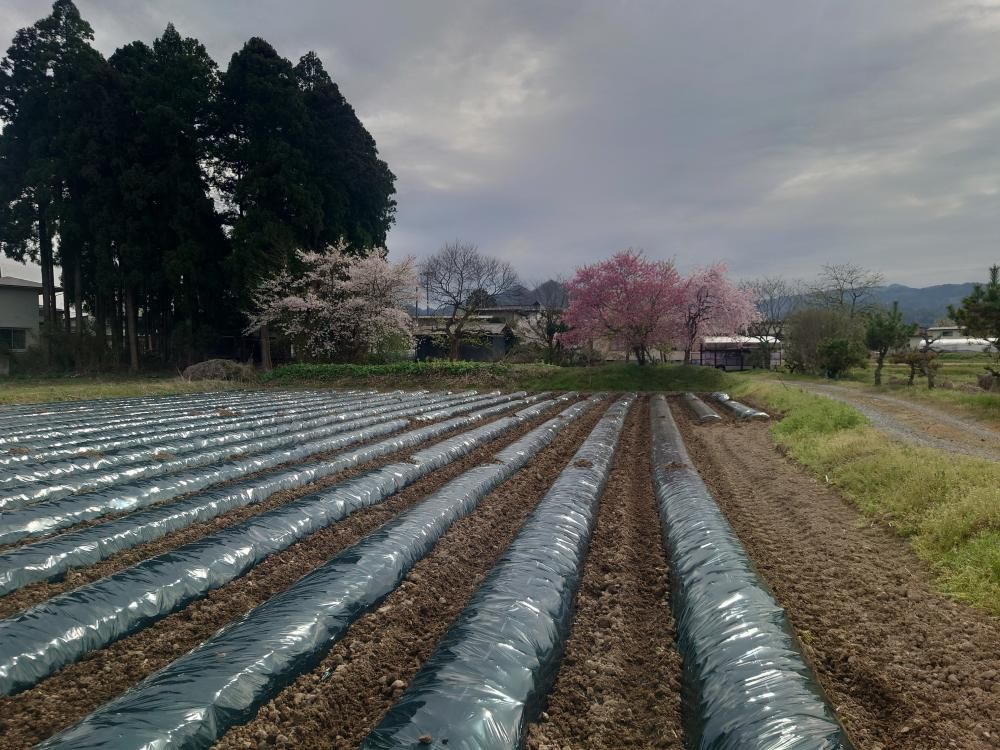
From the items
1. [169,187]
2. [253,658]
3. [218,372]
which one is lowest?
[253,658]

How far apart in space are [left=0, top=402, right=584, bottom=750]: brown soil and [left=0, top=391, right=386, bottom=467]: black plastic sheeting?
15.4ft

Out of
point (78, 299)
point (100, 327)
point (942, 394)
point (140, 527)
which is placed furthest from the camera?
point (100, 327)

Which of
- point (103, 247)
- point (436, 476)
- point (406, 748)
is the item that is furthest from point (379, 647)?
point (103, 247)

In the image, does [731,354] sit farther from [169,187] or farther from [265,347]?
[169,187]

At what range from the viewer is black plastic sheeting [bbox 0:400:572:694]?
272 cm

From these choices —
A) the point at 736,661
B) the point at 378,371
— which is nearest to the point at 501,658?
the point at 736,661

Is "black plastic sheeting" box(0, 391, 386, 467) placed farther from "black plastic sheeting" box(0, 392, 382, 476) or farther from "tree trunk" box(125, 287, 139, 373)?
"tree trunk" box(125, 287, 139, 373)

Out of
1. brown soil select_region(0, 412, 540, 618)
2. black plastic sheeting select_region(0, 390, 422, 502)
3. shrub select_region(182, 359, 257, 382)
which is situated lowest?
brown soil select_region(0, 412, 540, 618)

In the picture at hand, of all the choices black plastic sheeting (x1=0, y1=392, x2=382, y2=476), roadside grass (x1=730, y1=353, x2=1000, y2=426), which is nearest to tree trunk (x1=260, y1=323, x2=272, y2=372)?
black plastic sheeting (x1=0, y1=392, x2=382, y2=476)

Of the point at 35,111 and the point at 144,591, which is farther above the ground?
the point at 35,111

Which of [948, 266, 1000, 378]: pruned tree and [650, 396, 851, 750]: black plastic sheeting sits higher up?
[948, 266, 1000, 378]: pruned tree

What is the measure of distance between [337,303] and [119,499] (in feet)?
65.3

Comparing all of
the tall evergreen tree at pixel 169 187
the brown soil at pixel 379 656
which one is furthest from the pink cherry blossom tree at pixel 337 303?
the brown soil at pixel 379 656

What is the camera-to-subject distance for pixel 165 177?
23844 millimetres
